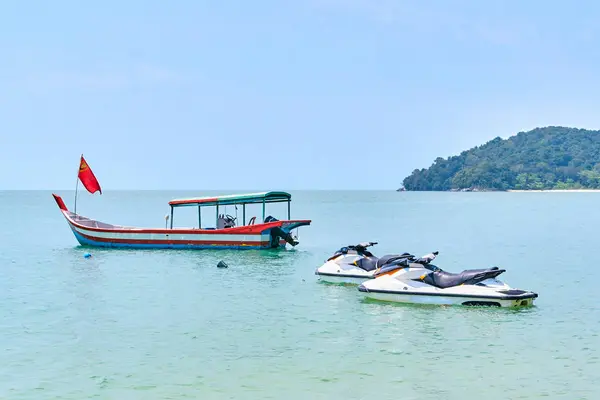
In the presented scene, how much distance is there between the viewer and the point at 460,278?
79.3 ft

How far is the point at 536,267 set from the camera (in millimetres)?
38000

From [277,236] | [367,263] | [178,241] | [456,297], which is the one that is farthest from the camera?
[178,241]

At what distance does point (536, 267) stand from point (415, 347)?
2137cm

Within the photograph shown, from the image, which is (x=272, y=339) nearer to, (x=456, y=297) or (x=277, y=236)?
(x=456, y=297)

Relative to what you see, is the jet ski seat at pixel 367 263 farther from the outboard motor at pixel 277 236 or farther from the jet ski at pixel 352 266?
the outboard motor at pixel 277 236

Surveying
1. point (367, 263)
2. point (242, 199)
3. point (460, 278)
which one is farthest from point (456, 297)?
point (242, 199)

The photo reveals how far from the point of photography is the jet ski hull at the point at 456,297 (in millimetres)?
23297

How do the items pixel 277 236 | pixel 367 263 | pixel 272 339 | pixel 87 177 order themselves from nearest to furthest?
pixel 272 339, pixel 367 263, pixel 277 236, pixel 87 177

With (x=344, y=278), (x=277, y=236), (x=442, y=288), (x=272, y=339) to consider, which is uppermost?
(x=277, y=236)

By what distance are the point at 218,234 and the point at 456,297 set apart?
916 inches

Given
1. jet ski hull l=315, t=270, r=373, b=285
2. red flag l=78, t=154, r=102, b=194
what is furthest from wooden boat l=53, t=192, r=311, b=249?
jet ski hull l=315, t=270, r=373, b=285

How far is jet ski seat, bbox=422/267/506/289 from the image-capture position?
2398 cm

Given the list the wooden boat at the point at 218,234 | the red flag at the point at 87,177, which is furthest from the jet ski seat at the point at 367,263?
the red flag at the point at 87,177

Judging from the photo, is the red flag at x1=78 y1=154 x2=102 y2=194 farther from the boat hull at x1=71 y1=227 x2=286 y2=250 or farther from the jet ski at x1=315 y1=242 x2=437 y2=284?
the jet ski at x1=315 y1=242 x2=437 y2=284
